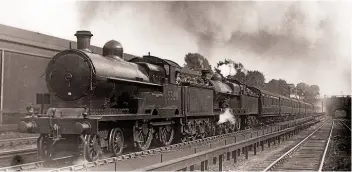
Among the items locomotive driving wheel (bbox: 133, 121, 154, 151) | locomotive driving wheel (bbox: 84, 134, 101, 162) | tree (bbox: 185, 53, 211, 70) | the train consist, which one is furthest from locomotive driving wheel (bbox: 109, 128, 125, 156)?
tree (bbox: 185, 53, 211, 70)

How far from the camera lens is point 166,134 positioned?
1384 cm

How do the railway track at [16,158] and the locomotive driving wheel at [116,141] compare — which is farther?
the railway track at [16,158]

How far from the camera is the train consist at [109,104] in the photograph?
367 inches

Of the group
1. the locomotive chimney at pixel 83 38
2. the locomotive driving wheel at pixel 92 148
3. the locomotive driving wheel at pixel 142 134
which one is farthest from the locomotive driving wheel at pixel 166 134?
the locomotive chimney at pixel 83 38

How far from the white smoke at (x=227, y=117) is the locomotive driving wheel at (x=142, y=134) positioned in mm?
8543

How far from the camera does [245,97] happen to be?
2427 cm

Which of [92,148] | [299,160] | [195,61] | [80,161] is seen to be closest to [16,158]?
[80,161]

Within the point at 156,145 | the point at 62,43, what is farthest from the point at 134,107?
the point at 62,43

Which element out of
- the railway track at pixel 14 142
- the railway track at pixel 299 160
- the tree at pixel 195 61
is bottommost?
the railway track at pixel 299 160

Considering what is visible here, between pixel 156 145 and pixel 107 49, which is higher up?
pixel 107 49

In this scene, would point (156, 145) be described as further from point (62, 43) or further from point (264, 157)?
point (62, 43)

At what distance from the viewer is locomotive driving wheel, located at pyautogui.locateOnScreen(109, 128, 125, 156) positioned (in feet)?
33.0

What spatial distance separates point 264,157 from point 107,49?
25.4 ft

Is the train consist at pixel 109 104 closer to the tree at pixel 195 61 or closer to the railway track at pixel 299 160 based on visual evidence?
the railway track at pixel 299 160
